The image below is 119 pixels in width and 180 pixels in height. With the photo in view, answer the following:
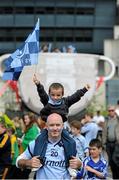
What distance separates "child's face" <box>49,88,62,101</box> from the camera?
270 inches

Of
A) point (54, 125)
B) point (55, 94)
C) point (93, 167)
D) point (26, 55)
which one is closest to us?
point (54, 125)

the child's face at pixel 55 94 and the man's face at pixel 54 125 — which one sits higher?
the child's face at pixel 55 94

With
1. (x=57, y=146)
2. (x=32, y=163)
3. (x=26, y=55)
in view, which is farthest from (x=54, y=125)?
(x=26, y=55)

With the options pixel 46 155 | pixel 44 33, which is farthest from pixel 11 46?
pixel 46 155

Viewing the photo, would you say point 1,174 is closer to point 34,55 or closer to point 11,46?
point 34,55

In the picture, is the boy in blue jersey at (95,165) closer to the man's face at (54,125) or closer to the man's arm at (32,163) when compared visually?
the man's arm at (32,163)

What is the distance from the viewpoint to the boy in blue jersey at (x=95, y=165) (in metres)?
8.44

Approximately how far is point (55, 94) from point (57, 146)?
1356mm

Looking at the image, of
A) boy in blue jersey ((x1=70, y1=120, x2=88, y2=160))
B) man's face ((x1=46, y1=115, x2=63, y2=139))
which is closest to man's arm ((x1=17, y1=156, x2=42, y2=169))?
man's face ((x1=46, y1=115, x2=63, y2=139))

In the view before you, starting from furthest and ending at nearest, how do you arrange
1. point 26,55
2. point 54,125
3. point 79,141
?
point 79,141 < point 26,55 < point 54,125

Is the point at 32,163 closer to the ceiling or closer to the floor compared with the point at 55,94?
closer to the floor

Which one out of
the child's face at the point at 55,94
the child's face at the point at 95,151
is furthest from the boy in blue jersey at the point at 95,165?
the child's face at the point at 55,94

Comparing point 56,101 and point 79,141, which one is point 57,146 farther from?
point 79,141

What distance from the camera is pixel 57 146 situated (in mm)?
5656
